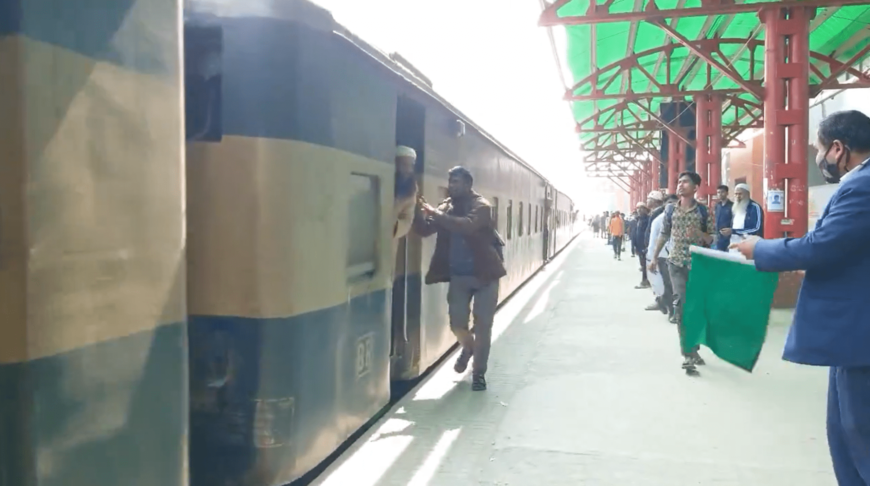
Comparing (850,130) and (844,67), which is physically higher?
(844,67)

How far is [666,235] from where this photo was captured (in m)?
7.15

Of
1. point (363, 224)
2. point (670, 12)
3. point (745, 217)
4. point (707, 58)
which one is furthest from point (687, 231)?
point (707, 58)

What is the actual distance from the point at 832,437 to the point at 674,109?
20.4 meters

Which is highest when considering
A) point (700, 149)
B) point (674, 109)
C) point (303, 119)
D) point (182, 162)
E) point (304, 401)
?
point (674, 109)

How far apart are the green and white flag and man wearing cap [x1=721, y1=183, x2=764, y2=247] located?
4.50m

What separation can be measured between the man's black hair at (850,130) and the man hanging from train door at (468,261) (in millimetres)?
2734

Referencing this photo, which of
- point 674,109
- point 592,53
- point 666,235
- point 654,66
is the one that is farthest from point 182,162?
point 674,109

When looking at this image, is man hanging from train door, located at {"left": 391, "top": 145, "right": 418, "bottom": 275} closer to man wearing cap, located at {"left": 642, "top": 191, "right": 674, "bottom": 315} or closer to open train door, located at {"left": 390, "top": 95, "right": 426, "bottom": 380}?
open train door, located at {"left": 390, "top": 95, "right": 426, "bottom": 380}

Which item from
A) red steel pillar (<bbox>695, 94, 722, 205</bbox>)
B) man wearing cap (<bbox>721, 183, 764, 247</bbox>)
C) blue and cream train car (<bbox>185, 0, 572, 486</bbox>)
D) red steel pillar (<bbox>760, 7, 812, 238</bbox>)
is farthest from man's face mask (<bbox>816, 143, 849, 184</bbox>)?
red steel pillar (<bbox>695, 94, 722, 205</bbox>)

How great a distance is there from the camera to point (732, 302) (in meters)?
4.15

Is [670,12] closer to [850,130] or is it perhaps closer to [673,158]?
[850,130]

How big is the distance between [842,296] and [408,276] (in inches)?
131

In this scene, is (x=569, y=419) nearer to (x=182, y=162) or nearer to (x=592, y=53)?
(x=182, y=162)

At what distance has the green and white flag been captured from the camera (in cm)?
388
